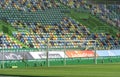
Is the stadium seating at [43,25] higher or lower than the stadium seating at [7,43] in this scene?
higher

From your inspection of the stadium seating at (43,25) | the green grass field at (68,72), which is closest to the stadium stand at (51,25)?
the stadium seating at (43,25)

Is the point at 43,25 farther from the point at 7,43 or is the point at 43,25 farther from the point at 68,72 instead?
the point at 68,72

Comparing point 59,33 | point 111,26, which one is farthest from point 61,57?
point 111,26

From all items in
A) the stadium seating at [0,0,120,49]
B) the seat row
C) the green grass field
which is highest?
the seat row

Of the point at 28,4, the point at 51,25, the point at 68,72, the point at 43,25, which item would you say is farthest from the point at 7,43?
the point at 68,72

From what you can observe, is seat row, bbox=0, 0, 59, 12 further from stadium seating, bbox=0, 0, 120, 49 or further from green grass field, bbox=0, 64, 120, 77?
green grass field, bbox=0, 64, 120, 77

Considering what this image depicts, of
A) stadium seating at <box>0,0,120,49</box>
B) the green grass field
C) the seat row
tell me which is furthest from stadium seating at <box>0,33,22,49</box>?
the green grass field

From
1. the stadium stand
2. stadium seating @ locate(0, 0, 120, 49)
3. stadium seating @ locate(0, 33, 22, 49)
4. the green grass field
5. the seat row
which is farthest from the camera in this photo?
the seat row

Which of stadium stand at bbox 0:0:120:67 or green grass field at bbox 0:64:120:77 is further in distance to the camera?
stadium stand at bbox 0:0:120:67

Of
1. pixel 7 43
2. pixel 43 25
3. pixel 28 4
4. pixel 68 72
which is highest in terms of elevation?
pixel 28 4

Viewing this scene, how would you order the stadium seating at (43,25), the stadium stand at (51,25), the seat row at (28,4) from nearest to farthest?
the stadium stand at (51,25)
the stadium seating at (43,25)
the seat row at (28,4)

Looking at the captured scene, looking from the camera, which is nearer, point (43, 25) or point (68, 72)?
point (68, 72)

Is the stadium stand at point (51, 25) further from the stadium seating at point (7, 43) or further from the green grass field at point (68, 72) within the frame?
the green grass field at point (68, 72)

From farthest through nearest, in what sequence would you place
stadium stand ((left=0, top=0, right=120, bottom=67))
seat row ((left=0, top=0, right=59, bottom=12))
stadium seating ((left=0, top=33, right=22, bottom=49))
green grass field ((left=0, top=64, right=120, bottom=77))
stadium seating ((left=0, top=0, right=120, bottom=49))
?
seat row ((left=0, top=0, right=59, bottom=12)) → stadium seating ((left=0, top=0, right=120, bottom=49)) → stadium stand ((left=0, top=0, right=120, bottom=67)) → stadium seating ((left=0, top=33, right=22, bottom=49)) → green grass field ((left=0, top=64, right=120, bottom=77))
